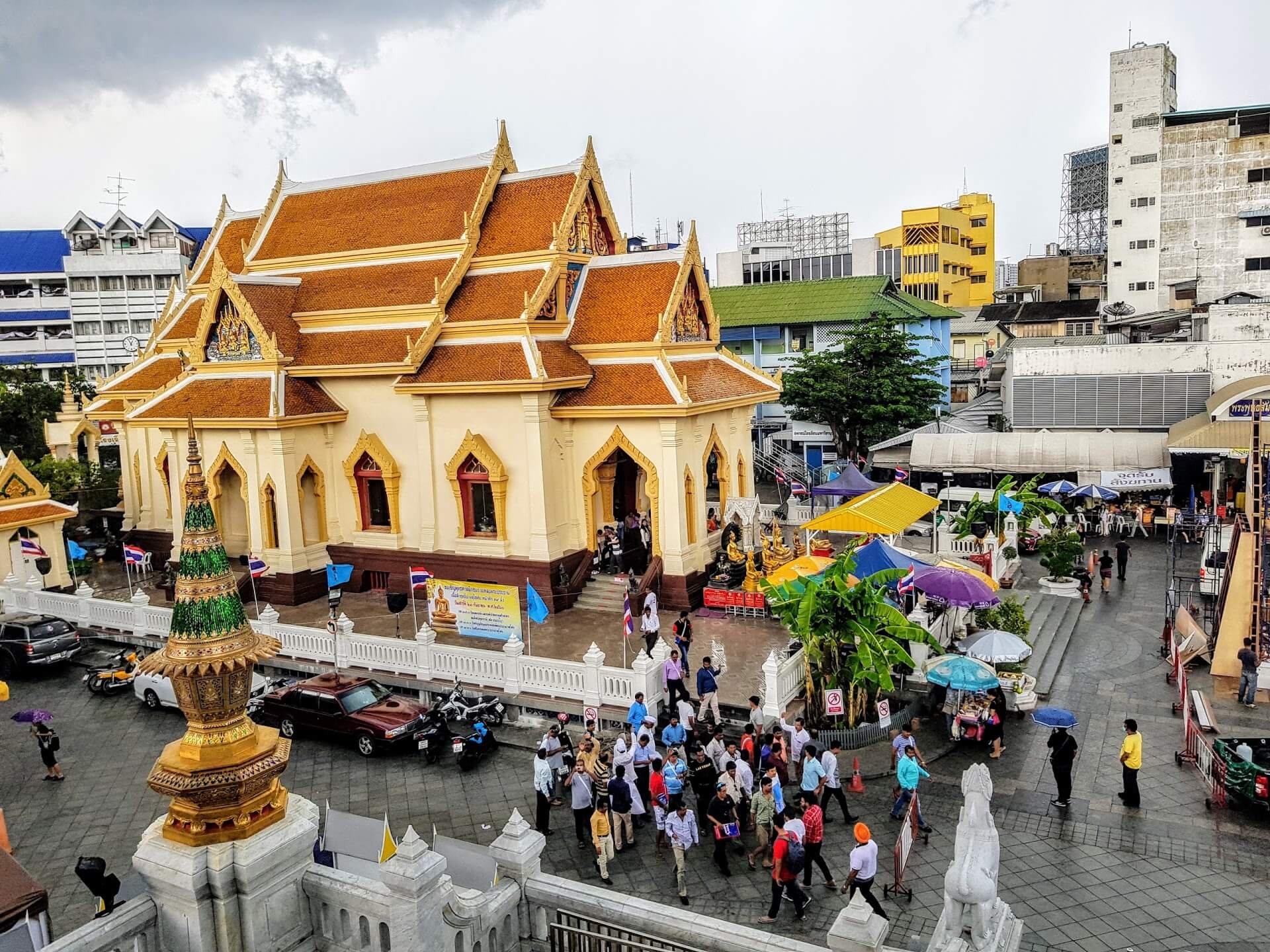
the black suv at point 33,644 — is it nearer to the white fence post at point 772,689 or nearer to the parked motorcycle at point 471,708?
the parked motorcycle at point 471,708

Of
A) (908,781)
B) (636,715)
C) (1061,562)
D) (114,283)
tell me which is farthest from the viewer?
(114,283)

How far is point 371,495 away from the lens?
82.6 ft

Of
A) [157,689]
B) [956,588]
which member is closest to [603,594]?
[956,588]

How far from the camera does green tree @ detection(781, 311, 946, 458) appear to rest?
3631cm

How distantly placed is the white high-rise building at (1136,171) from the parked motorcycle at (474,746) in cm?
5261

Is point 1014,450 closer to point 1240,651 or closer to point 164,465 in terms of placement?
point 1240,651

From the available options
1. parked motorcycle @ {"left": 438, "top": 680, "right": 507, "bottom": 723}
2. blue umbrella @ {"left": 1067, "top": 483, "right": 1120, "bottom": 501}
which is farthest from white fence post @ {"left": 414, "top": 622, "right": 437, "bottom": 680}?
blue umbrella @ {"left": 1067, "top": 483, "right": 1120, "bottom": 501}

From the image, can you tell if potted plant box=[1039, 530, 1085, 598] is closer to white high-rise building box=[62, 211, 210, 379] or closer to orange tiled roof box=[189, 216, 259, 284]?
orange tiled roof box=[189, 216, 259, 284]

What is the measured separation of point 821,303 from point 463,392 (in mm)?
24308

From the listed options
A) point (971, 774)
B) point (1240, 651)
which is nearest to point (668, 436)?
point (1240, 651)

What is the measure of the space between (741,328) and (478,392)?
23348 millimetres

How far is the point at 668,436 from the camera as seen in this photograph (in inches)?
854

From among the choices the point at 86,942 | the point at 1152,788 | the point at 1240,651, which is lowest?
the point at 1152,788

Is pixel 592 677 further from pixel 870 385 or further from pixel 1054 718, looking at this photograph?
pixel 870 385
